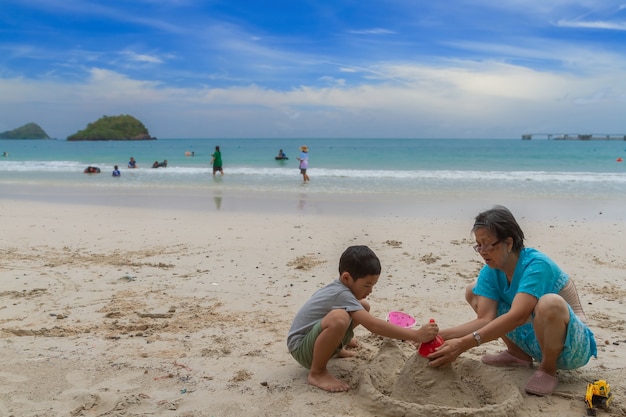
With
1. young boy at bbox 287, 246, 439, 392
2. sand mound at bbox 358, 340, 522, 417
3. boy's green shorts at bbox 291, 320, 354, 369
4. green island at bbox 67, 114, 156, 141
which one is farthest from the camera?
green island at bbox 67, 114, 156, 141

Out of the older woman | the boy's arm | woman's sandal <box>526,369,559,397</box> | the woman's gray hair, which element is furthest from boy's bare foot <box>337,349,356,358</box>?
the woman's gray hair

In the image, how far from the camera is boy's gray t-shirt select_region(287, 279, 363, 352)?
318 cm

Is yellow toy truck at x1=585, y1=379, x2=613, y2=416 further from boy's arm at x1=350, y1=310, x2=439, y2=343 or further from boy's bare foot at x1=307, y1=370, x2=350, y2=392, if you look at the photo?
boy's bare foot at x1=307, y1=370, x2=350, y2=392

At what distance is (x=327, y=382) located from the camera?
3.24m

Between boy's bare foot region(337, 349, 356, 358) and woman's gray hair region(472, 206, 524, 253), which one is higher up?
woman's gray hair region(472, 206, 524, 253)

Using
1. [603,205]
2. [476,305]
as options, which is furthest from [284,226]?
[603,205]

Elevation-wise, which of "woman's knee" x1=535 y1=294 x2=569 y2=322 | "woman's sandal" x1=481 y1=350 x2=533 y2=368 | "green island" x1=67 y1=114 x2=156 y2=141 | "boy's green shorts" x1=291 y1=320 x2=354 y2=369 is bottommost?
"woman's sandal" x1=481 y1=350 x2=533 y2=368

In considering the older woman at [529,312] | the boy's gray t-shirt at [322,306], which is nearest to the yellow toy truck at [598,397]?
the older woman at [529,312]

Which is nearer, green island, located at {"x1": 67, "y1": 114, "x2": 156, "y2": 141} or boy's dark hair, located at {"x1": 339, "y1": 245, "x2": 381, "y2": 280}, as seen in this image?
boy's dark hair, located at {"x1": 339, "y1": 245, "x2": 381, "y2": 280}

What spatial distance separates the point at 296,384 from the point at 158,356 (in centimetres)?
103

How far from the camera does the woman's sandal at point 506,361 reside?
349cm

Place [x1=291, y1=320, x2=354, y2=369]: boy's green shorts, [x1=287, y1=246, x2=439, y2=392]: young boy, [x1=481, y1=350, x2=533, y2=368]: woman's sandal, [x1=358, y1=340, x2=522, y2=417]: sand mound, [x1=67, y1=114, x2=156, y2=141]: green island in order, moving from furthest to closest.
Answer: [x1=67, y1=114, x2=156, y2=141]: green island, [x1=481, y1=350, x2=533, y2=368]: woman's sandal, [x1=291, y1=320, x2=354, y2=369]: boy's green shorts, [x1=287, y1=246, x2=439, y2=392]: young boy, [x1=358, y1=340, x2=522, y2=417]: sand mound

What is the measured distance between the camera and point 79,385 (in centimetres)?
318

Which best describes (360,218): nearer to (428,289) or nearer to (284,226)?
(284,226)
